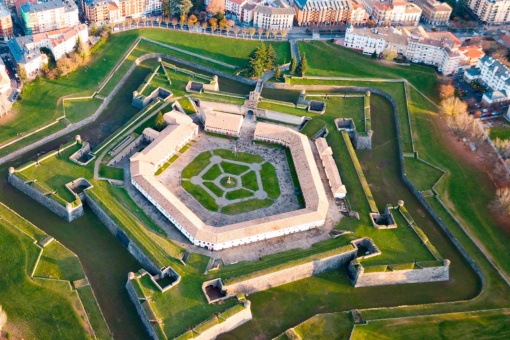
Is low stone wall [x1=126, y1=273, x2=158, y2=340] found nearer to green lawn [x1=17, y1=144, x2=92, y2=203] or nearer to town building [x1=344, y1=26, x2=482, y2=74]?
green lawn [x1=17, y1=144, x2=92, y2=203]

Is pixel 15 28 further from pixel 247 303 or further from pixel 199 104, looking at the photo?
pixel 247 303

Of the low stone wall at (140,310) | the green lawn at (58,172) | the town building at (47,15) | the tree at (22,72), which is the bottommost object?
the low stone wall at (140,310)

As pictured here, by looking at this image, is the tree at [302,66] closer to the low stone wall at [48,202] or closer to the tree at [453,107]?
the tree at [453,107]

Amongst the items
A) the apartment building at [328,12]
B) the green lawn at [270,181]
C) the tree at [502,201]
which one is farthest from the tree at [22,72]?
the tree at [502,201]

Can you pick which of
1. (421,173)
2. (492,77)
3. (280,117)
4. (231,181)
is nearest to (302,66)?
(280,117)

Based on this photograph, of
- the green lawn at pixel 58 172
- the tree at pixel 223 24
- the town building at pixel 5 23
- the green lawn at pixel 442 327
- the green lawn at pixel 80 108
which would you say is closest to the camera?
the green lawn at pixel 442 327

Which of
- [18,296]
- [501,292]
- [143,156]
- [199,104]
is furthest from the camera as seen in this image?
[199,104]

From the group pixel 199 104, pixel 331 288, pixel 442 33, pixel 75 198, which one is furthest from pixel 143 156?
pixel 442 33
